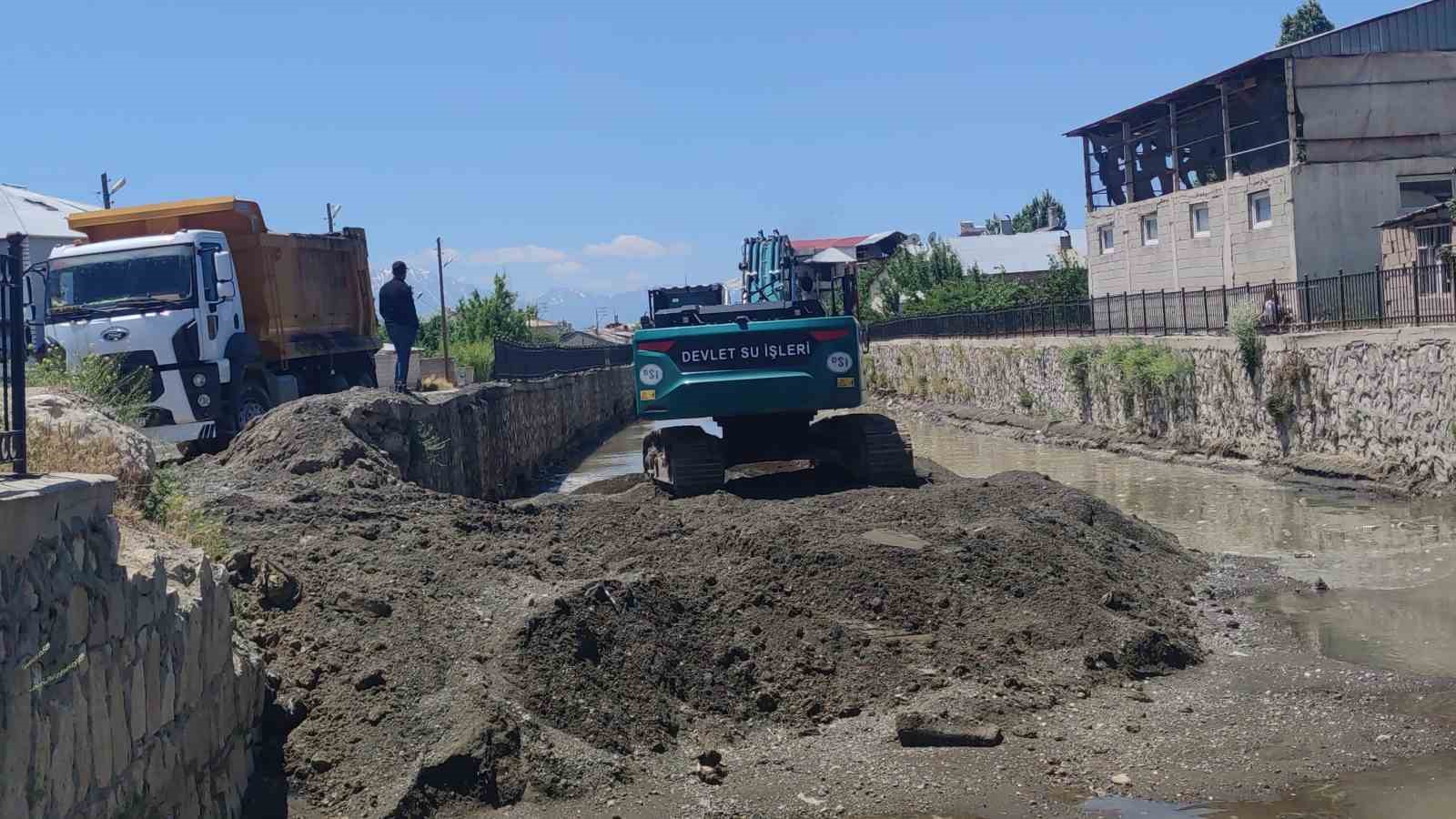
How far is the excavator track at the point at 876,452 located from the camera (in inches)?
684

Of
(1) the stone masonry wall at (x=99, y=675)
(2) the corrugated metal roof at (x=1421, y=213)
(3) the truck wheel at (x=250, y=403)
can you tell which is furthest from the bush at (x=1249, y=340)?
(1) the stone masonry wall at (x=99, y=675)

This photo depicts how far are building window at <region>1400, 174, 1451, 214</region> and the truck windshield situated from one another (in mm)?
27017

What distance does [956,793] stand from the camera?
290 inches

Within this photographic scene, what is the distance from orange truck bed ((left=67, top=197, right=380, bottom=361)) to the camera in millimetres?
19766

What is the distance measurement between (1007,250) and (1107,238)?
28.5 m

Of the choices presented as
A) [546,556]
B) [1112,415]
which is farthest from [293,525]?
[1112,415]

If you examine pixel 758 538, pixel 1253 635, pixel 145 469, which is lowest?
pixel 1253 635

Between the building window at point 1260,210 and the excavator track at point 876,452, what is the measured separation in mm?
20307

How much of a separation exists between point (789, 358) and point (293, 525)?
7531 millimetres

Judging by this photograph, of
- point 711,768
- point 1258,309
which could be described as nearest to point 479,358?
point 1258,309

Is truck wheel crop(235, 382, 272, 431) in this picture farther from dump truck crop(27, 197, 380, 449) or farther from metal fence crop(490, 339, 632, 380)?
metal fence crop(490, 339, 632, 380)

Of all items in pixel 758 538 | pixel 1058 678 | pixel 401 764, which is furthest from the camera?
pixel 758 538

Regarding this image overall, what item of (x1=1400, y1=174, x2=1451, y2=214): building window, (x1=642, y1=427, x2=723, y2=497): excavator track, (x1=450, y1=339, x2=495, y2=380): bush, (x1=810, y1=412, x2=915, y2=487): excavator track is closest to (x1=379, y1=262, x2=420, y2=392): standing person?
(x1=642, y1=427, x2=723, y2=497): excavator track

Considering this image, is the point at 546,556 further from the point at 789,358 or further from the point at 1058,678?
the point at 789,358
